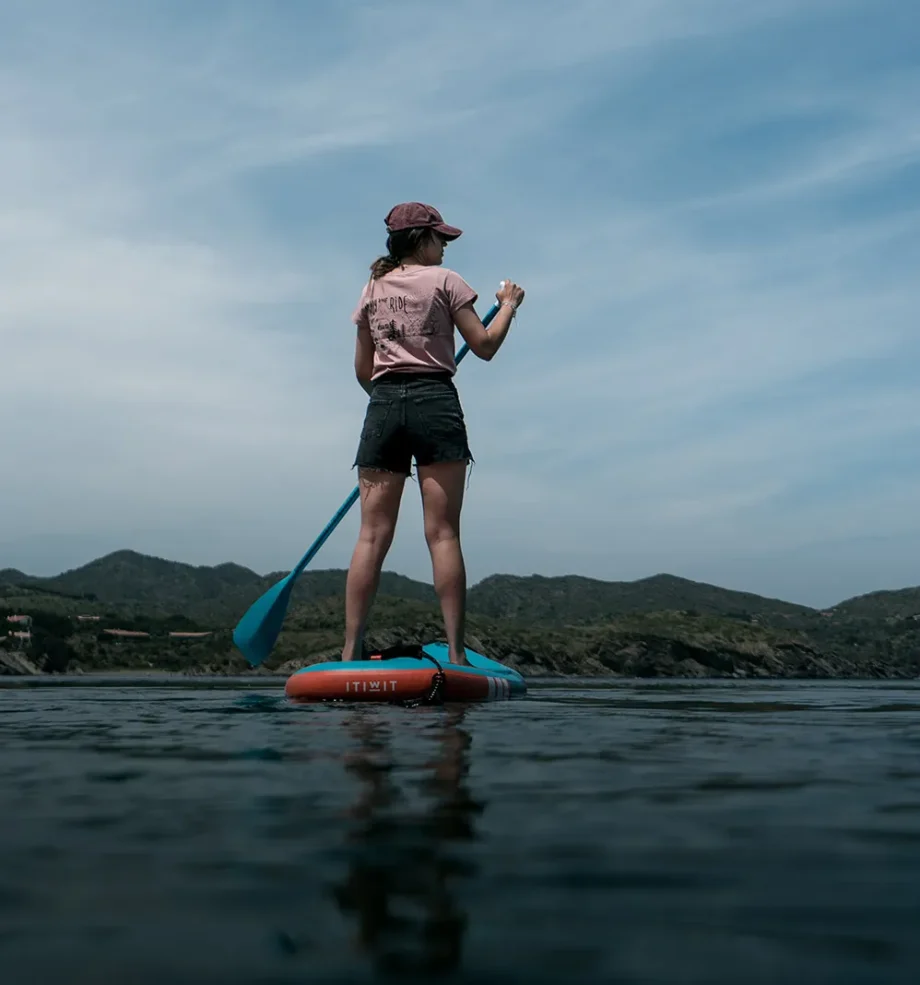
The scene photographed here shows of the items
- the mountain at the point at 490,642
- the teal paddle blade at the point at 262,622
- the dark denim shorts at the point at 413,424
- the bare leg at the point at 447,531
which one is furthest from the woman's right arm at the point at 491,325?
the mountain at the point at 490,642

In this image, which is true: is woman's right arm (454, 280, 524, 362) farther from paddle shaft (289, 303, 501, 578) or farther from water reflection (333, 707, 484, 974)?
water reflection (333, 707, 484, 974)

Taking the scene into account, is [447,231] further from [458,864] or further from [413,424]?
[458,864]

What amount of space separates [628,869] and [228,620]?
544ft

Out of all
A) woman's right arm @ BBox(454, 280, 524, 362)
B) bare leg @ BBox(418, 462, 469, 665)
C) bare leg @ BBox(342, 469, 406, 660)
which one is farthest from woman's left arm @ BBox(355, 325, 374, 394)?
bare leg @ BBox(418, 462, 469, 665)

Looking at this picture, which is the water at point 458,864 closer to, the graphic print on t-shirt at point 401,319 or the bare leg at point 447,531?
the bare leg at point 447,531

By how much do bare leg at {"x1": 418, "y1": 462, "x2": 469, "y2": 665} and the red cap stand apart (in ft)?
6.66

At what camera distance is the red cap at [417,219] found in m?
8.90

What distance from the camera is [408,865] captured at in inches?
87.5

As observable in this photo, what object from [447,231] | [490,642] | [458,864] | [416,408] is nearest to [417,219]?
[447,231]

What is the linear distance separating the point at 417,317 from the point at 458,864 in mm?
6877

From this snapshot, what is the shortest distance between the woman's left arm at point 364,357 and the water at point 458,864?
206 inches

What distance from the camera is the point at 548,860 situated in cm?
229

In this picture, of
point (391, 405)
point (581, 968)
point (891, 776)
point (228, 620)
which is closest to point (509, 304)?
point (391, 405)

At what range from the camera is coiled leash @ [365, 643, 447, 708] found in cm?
806
